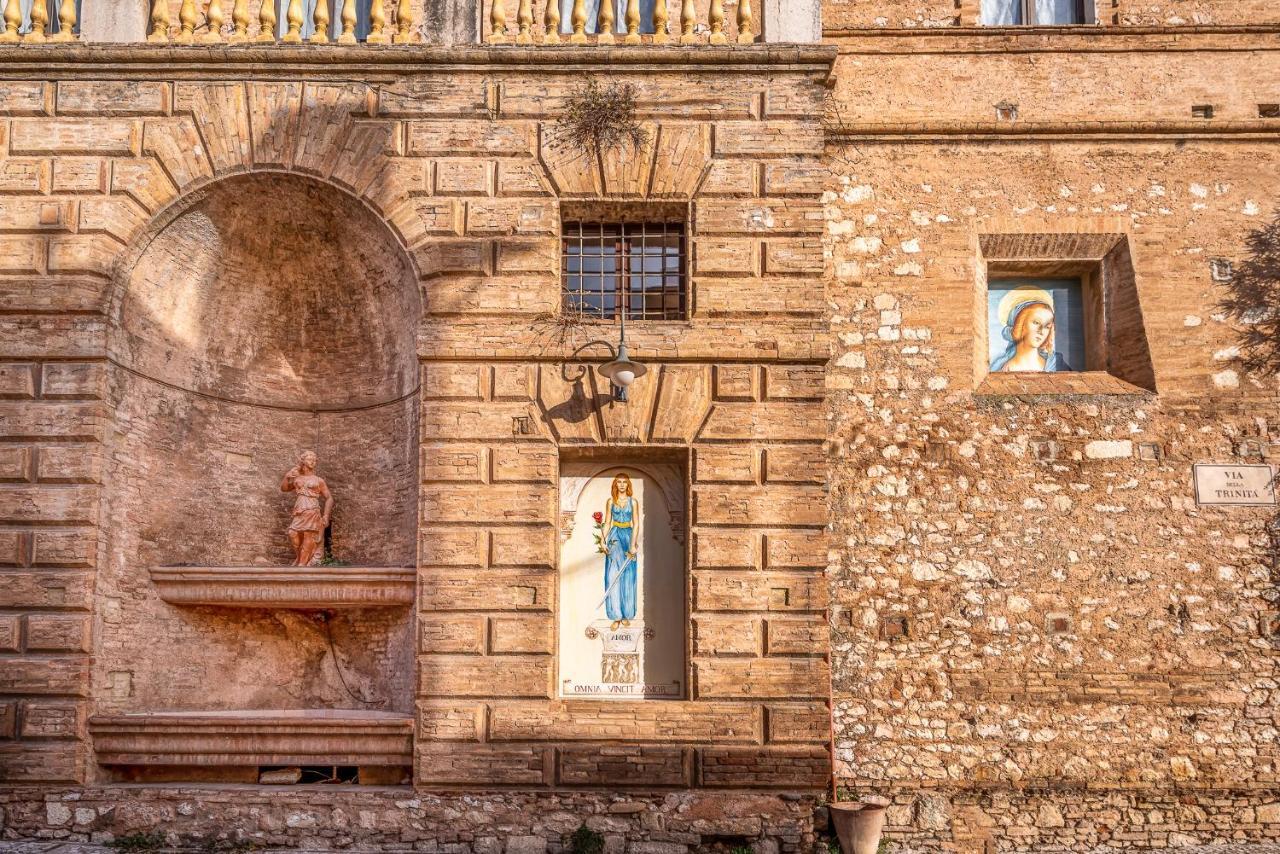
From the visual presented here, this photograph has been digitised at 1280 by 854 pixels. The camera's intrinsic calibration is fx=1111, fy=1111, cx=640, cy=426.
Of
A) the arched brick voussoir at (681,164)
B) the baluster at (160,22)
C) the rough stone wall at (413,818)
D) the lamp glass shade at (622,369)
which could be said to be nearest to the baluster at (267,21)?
the baluster at (160,22)

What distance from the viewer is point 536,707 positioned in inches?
362

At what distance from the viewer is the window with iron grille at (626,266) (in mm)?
10086

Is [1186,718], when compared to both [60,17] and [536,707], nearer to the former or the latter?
[536,707]

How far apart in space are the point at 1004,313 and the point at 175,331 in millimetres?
7944

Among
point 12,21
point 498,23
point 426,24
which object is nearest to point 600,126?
point 498,23

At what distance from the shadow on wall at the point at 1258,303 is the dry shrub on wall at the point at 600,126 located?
5695mm

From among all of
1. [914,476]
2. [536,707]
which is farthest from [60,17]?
[914,476]

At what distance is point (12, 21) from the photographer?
10.1 meters

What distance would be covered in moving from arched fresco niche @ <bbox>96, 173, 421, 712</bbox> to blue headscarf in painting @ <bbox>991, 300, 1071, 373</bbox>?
18.3ft

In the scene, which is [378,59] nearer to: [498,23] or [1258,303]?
[498,23]

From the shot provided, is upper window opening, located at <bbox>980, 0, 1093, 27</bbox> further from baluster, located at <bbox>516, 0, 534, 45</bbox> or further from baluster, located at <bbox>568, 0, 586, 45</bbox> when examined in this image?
baluster, located at <bbox>516, 0, 534, 45</bbox>

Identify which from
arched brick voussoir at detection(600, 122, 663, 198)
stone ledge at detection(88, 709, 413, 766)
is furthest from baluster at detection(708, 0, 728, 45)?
stone ledge at detection(88, 709, 413, 766)

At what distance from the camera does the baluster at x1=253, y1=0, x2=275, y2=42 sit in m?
9.99

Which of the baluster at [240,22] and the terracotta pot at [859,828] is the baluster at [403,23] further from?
the terracotta pot at [859,828]
